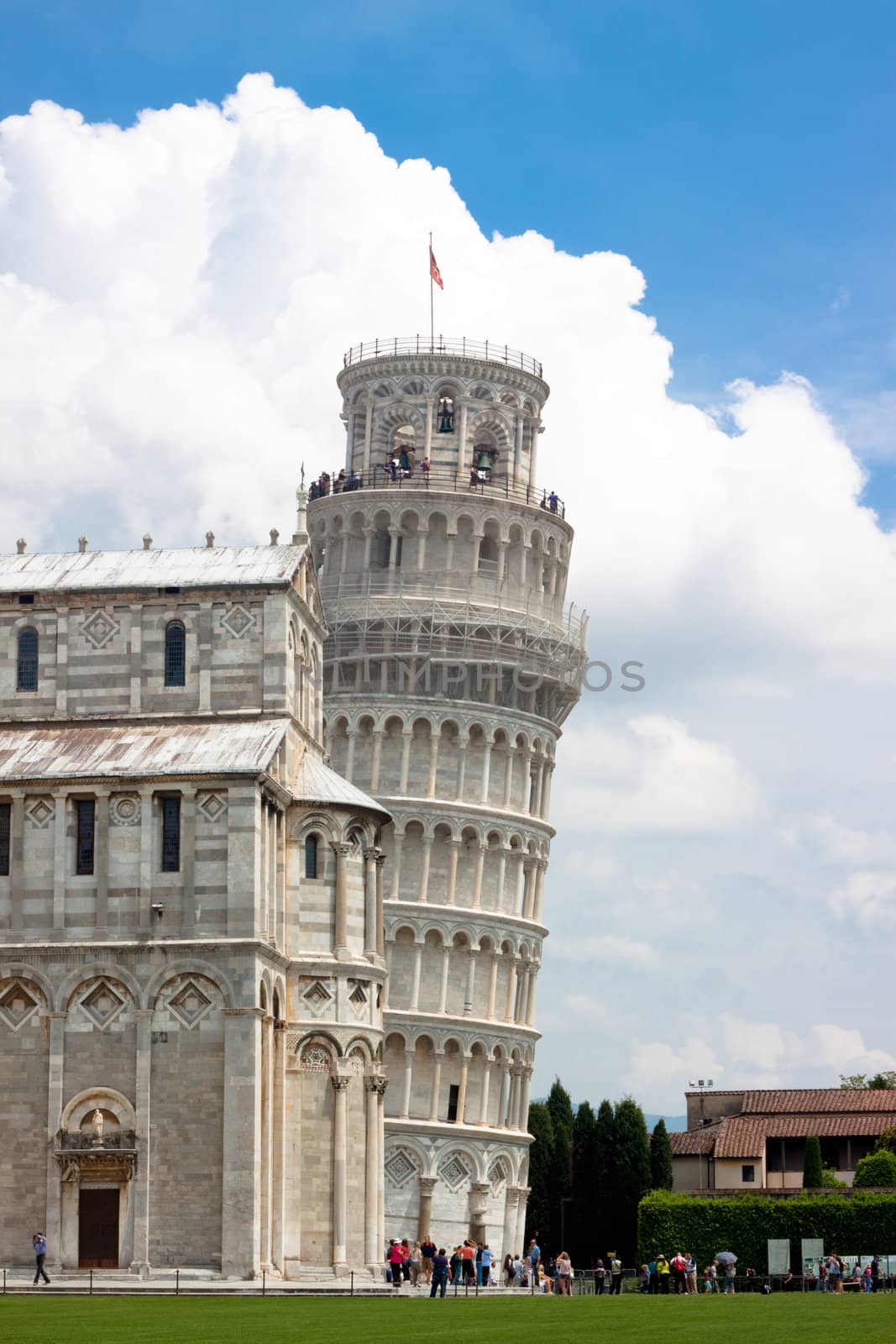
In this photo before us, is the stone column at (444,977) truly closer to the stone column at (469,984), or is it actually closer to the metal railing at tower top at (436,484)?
the stone column at (469,984)

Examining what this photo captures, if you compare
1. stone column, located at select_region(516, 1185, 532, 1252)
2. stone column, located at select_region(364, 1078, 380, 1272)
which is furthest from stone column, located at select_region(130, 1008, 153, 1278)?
stone column, located at select_region(516, 1185, 532, 1252)

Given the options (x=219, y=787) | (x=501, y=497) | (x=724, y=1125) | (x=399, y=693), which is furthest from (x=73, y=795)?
(x=724, y=1125)

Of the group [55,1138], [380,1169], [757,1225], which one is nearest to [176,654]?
[55,1138]

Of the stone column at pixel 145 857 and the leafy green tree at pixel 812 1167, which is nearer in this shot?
the stone column at pixel 145 857

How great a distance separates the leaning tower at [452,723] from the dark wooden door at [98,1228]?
104ft

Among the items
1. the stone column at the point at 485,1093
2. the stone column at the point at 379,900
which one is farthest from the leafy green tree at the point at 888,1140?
the stone column at the point at 379,900

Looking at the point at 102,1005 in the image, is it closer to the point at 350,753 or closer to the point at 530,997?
the point at 350,753

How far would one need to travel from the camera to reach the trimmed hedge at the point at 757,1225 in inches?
3482

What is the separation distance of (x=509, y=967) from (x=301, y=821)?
32.9 m

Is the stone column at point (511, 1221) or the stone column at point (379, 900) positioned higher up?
the stone column at point (379, 900)

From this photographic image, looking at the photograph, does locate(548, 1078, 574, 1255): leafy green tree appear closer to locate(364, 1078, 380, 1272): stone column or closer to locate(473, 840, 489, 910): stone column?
locate(473, 840, 489, 910): stone column

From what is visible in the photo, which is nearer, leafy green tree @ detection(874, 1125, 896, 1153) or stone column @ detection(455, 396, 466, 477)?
stone column @ detection(455, 396, 466, 477)

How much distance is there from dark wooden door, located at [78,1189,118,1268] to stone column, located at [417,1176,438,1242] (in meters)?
32.2

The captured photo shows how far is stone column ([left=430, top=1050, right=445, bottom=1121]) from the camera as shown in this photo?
95875 millimetres
